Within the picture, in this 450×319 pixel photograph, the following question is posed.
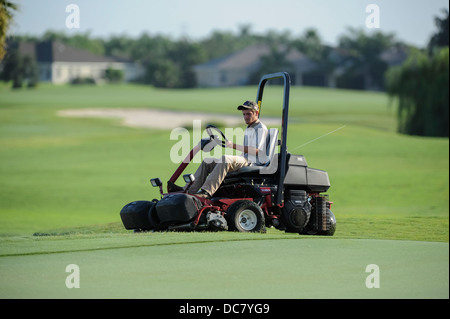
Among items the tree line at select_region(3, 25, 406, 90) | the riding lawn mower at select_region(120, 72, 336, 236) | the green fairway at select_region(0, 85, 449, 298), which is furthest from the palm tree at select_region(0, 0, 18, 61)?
the tree line at select_region(3, 25, 406, 90)

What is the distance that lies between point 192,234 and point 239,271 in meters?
2.23

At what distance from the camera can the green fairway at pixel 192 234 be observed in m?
7.73

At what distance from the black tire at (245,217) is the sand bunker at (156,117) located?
43890 mm

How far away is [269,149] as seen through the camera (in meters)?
10.8

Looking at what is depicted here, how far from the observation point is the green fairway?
25.3ft

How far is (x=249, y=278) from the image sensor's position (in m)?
7.89

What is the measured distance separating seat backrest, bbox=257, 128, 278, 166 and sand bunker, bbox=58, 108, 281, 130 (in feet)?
144

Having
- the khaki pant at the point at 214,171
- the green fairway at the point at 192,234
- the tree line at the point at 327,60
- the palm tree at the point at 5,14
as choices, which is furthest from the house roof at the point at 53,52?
the khaki pant at the point at 214,171

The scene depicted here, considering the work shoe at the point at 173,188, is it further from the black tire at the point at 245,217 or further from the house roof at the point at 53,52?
the house roof at the point at 53,52

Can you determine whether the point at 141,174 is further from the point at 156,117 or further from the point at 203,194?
the point at 156,117

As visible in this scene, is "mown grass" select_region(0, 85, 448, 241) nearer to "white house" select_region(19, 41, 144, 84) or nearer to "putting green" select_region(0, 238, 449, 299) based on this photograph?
"putting green" select_region(0, 238, 449, 299)

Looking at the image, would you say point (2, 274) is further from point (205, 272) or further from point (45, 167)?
point (45, 167)

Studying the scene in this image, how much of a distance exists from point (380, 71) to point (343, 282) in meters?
95.0
